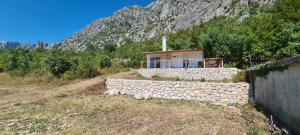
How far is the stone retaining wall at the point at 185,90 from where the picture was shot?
1688 cm

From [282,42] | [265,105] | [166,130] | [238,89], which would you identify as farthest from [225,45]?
[166,130]

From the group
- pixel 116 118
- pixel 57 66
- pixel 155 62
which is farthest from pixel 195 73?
pixel 57 66

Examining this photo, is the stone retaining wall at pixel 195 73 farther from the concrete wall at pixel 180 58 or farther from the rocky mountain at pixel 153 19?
the rocky mountain at pixel 153 19

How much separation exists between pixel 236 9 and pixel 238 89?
59.5 meters

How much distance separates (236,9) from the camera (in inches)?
2756

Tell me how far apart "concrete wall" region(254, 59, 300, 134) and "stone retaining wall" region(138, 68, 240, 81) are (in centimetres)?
776

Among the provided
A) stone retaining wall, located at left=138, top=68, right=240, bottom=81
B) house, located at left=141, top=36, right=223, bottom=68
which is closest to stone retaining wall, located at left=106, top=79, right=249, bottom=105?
stone retaining wall, located at left=138, top=68, right=240, bottom=81

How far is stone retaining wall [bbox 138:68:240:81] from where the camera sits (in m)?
21.8

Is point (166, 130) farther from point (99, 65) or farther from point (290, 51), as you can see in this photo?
point (99, 65)

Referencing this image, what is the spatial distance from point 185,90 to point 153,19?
124 meters

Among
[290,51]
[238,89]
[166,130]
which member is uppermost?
[290,51]

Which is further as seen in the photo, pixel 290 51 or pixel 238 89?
pixel 290 51

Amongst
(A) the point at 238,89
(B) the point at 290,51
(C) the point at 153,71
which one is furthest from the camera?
(C) the point at 153,71

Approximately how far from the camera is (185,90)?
62.1 feet
